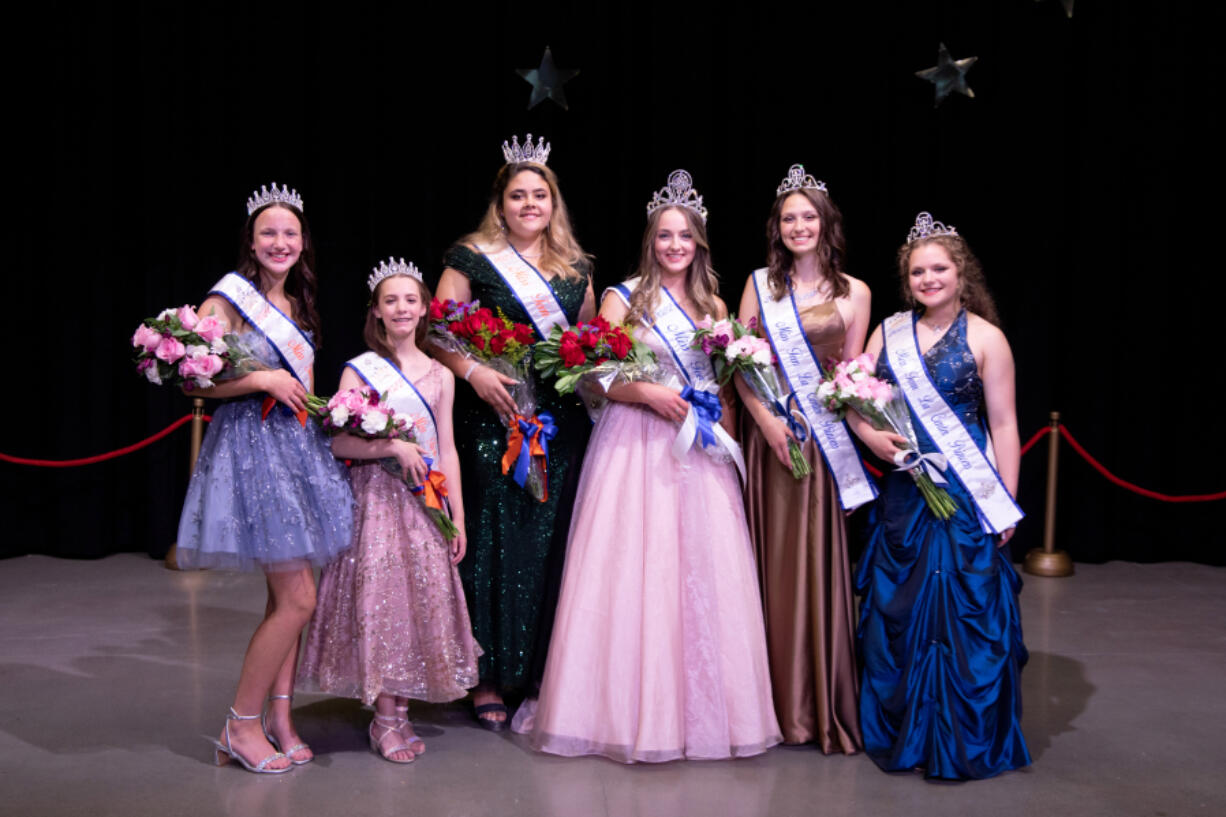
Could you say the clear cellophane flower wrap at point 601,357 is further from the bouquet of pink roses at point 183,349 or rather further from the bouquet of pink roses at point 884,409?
the bouquet of pink roses at point 183,349

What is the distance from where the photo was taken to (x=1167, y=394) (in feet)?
16.6

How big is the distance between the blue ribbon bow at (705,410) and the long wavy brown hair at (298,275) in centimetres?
93

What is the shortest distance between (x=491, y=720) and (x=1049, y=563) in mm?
2983

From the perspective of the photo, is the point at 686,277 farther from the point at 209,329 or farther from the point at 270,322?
the point at 209,329

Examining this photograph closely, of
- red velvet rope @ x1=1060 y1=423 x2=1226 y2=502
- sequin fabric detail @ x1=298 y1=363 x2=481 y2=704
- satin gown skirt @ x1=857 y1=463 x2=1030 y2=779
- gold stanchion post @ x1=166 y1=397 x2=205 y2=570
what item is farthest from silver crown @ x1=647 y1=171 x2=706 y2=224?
red velvet rope @ x1=1060 y1=423 x2=1226 y2=502

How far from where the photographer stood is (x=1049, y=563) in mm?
4816

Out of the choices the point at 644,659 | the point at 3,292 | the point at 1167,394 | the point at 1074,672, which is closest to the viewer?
the point at 644,659

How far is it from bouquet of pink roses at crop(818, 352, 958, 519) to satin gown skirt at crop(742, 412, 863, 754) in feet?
0.61

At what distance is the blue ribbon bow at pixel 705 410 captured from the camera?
8.86 feet

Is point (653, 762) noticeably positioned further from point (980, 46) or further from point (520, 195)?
point (980, 46)

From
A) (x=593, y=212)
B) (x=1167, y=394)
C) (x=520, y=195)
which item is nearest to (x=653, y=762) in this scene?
(x=520, y=195)

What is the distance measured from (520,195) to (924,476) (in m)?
1.31

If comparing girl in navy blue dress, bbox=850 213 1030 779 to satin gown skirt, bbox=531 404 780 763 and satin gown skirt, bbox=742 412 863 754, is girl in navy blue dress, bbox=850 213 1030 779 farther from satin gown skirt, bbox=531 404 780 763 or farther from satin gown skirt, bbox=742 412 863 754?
satin gown skirt, bbox=531 404 780 763

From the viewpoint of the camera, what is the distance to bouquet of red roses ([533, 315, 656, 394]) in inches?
105
